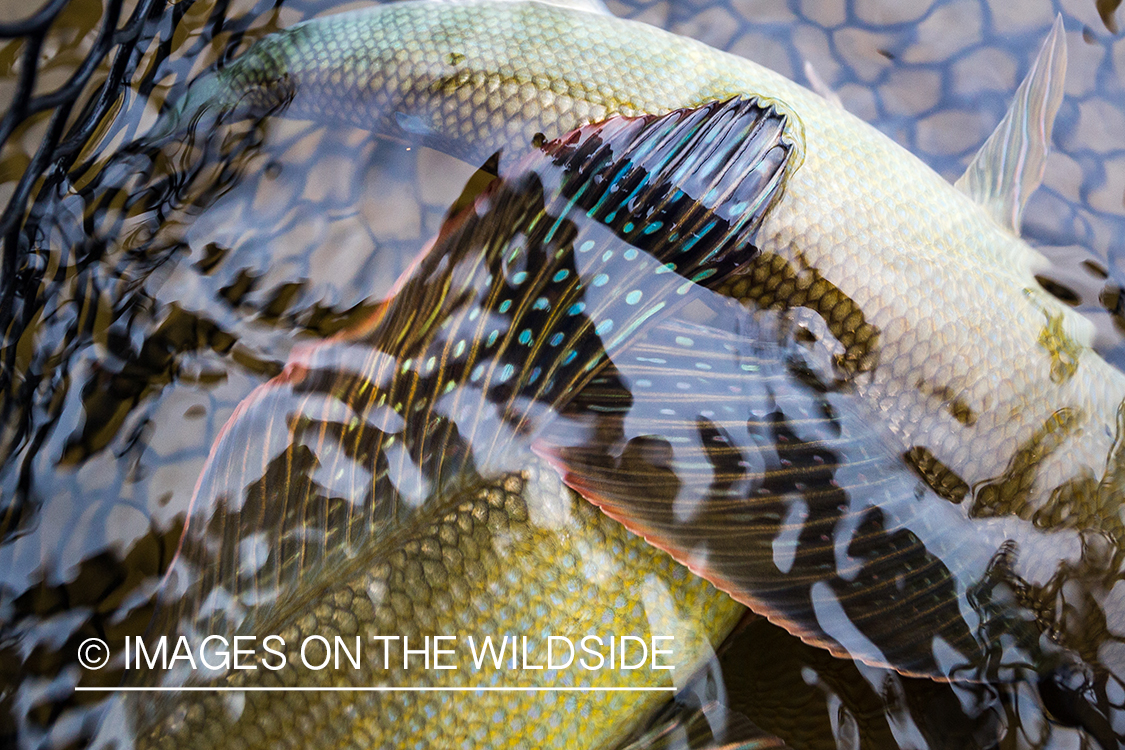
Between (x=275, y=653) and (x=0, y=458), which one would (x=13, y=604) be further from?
(x=275, y=653)

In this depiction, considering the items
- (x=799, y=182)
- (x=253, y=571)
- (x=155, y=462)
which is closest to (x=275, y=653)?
(x=253, y=571)

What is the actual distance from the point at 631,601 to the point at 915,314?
45cm

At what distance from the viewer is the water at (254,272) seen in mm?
841

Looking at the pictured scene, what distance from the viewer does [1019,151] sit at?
1.00 m

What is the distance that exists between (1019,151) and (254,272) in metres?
1.03

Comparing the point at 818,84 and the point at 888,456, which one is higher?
the point at 818,84

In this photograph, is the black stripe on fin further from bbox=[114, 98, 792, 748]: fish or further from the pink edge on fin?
the pink edge on fin

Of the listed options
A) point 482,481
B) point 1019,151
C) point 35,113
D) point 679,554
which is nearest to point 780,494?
point 679,554

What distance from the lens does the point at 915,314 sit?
0.82 m

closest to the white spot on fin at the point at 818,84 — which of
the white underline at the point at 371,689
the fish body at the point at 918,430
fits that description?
the fish body at the point at 918,430

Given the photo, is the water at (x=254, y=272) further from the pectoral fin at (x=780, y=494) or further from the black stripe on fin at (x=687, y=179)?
the black stripe on fin at (x=687, y=179)

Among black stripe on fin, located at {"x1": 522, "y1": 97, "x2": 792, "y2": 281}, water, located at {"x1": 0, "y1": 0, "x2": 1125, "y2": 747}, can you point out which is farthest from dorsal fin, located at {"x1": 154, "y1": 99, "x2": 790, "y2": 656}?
water, located at {"x1": 0, "y1": 0, "x2": 1125, "y2": 747}

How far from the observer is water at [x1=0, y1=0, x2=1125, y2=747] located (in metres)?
0.84

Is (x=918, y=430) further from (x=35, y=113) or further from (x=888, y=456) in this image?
(x=35, y=113)
